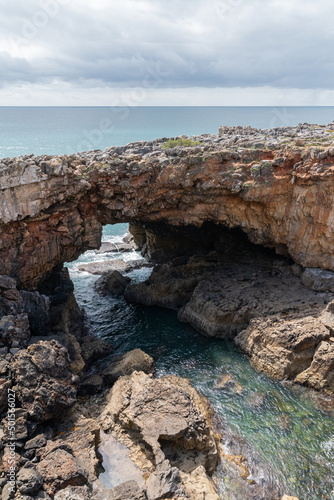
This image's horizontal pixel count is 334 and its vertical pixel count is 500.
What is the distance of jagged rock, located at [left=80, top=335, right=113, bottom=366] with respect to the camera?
21.2 m

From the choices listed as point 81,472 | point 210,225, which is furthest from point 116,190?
point 81,472

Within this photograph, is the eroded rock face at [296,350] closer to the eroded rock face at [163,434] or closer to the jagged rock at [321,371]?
the jagged rock at [321,371]

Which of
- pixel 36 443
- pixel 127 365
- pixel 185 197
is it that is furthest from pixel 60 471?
pixel 185 197

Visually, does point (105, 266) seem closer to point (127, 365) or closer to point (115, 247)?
point (115, 247)

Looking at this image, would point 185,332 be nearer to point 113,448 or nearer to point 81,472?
point 113,448

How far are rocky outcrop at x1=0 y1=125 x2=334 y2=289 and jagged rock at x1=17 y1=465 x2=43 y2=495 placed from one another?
11.4 meters

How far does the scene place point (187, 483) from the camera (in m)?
12.7

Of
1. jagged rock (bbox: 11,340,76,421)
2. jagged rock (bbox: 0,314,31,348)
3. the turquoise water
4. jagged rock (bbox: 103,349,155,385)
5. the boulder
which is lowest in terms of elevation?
the turquoise water

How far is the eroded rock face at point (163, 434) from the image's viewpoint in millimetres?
12469

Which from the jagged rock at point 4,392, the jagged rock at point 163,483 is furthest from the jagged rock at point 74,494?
the jagged rock at point 4,392

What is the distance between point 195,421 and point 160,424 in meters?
1.52

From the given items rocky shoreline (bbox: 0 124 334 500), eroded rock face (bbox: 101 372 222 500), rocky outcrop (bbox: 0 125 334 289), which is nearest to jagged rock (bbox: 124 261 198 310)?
rocky shoreline (bbox: 0 124 334 500)

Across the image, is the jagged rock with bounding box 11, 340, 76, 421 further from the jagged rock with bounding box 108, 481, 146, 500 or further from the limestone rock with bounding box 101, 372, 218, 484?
the jagged rock with bounding box 108, 481, 146, 500

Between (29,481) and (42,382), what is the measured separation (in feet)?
13.5
